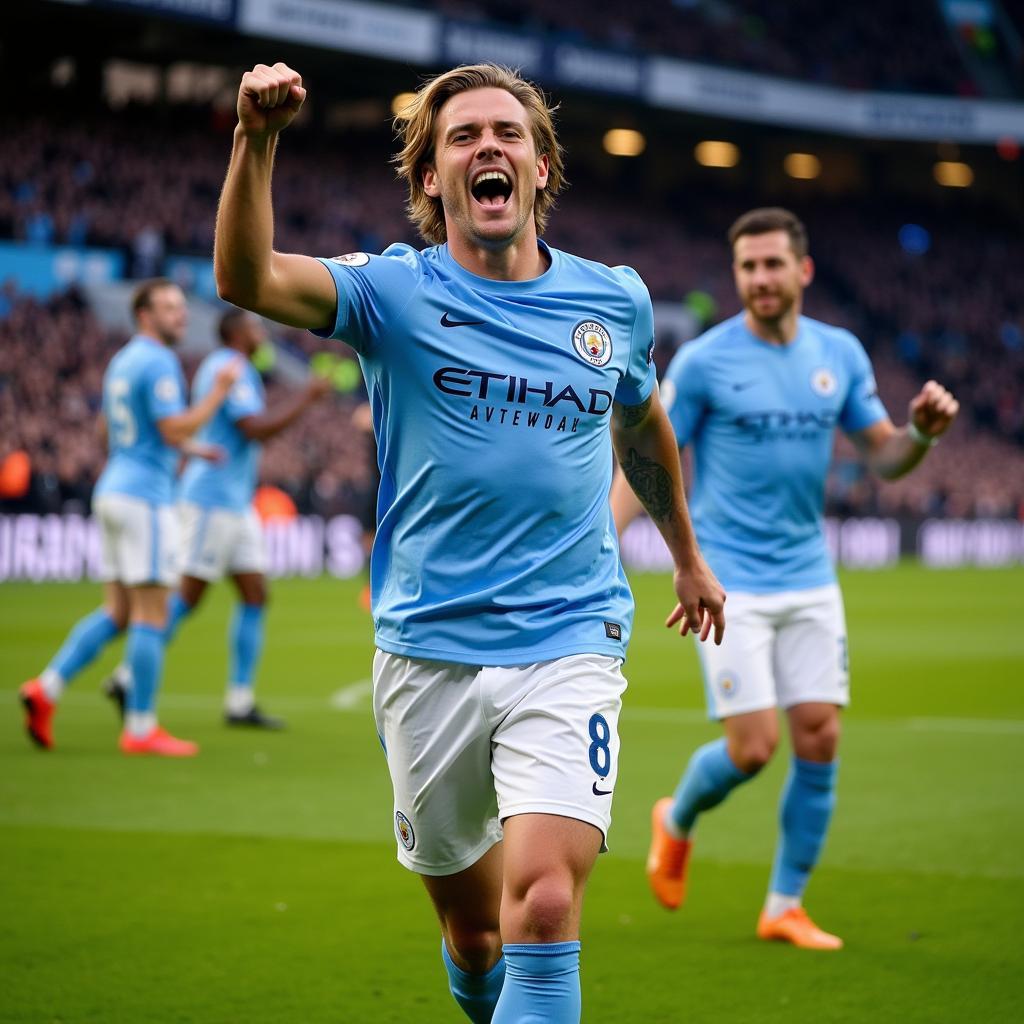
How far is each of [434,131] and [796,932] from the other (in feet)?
10.2

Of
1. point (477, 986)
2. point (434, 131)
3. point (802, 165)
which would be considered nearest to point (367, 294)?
point (434, 131)

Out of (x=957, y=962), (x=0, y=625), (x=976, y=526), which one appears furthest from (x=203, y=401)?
(x=976, y=526)

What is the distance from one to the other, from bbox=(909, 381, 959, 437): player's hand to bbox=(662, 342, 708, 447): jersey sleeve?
87 centimetres

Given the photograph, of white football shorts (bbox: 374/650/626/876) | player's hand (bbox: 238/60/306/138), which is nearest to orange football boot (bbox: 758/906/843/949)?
white football shorts (bbox: 374/650/626/876)

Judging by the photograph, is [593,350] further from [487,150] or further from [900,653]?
[900,653]

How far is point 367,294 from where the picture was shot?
3424 mm

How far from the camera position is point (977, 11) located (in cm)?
4978

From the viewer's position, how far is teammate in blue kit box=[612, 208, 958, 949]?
5633 millimetres

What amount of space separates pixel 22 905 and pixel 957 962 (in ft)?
10.8

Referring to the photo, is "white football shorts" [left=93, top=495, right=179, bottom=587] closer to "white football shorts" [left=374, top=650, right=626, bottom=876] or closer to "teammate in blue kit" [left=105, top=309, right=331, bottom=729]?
"teammate in blue kit" [left=105, top=309, right=331, bottom=729]

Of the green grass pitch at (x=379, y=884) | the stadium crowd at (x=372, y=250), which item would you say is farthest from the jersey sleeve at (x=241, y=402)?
the stadium crowd at (x=372, y=250)

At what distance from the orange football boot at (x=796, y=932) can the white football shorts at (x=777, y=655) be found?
2.34 ft

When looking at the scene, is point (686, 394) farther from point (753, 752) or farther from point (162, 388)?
point (162, 388)

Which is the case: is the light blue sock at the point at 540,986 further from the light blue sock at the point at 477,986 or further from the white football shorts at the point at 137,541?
the white football shorts at the point at 137,541
